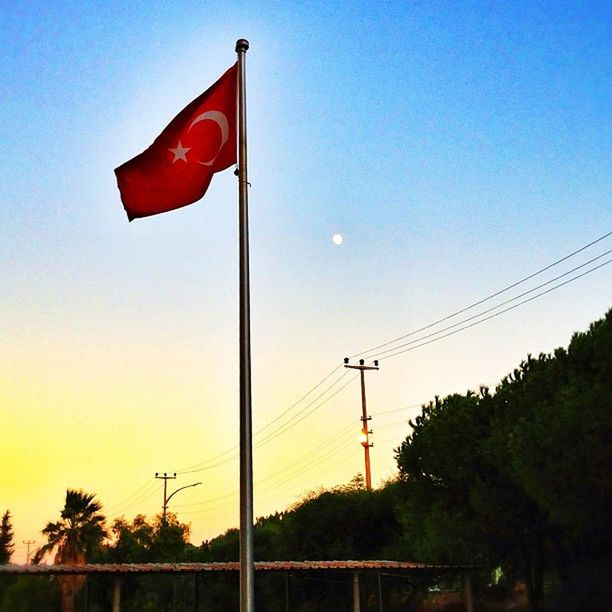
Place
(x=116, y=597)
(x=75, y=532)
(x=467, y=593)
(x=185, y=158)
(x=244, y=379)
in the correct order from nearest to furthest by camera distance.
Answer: (x=244, y=379) < (x=185, y=158) < (x=116, y=597) < (x=467, y=593) < (x=75, y=532)

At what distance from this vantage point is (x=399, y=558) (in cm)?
3731

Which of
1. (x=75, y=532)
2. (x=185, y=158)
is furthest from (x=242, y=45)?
(x=75, y=532)

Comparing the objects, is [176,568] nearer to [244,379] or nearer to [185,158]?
[244,379]

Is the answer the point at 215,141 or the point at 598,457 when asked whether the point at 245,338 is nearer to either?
the point at 215,141

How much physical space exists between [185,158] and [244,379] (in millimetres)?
3385

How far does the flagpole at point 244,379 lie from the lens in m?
8.74

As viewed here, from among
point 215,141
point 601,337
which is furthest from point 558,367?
point 215,141

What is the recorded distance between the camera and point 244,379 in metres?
9.62

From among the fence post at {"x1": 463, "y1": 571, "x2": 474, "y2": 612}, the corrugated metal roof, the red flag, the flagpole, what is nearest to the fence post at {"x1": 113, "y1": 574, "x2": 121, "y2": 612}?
the corrugated metal roof

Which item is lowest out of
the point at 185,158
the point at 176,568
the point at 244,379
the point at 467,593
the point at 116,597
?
the point at 467,593

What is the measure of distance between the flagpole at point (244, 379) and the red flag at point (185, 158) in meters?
0.28

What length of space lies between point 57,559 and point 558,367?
3429 centimetres

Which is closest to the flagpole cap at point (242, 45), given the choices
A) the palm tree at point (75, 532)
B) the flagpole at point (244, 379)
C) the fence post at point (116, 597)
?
the flagpole at point (244, 379)

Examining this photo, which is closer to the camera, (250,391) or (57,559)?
(250,391)
